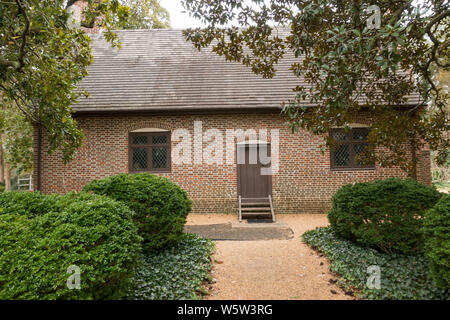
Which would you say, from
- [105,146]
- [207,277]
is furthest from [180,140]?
[207,277]

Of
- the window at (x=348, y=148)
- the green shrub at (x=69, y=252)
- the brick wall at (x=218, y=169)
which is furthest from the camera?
the window at (x=348, y=148)

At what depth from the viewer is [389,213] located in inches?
179

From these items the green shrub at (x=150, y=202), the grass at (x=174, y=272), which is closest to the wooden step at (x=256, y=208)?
the grass at (x=174, y=272)

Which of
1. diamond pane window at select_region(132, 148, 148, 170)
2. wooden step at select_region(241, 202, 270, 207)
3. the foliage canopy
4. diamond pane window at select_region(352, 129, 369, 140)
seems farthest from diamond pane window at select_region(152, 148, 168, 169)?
diamond pane window at select_region(352, 129, 369, 140)

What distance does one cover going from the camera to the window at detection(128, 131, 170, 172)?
972 centimetres

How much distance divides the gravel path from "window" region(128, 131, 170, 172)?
4723 millimetres

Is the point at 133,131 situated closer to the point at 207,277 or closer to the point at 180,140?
the point at 180,140

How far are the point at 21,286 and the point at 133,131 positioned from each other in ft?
26.6

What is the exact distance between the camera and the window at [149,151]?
9719 millimetres

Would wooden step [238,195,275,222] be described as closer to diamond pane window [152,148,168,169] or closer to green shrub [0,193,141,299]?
diamond pane window [152,148,168,169]

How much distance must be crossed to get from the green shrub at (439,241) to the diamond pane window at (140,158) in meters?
8.65

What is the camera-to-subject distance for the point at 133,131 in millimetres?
9695

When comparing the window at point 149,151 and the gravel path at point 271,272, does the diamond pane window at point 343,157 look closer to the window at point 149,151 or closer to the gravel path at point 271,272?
the gravel path at point 271,272

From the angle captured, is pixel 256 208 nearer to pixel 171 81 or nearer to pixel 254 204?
pixel 254 204
